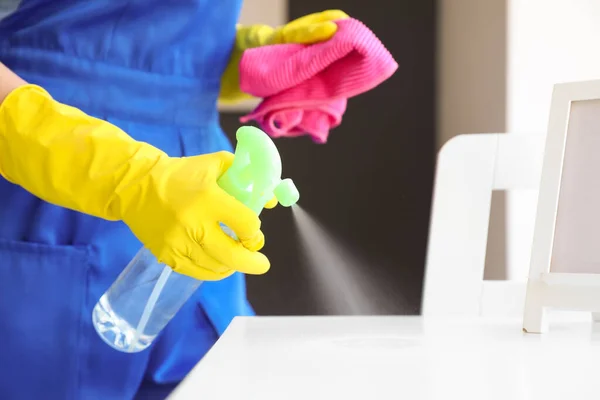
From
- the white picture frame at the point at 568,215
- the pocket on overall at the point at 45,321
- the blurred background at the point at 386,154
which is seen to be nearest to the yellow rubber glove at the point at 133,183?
the pocket on overall at the point at 45,321

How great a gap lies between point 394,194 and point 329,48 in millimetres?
715

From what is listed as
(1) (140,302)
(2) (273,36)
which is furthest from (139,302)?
(2) (273,36)

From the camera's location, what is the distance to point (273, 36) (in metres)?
0.85

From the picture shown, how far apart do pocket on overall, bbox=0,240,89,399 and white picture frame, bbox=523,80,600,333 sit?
1.34 feet

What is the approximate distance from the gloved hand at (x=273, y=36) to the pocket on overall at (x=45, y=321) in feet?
0.98

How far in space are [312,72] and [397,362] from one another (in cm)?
41

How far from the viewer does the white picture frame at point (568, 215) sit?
1.79 ft

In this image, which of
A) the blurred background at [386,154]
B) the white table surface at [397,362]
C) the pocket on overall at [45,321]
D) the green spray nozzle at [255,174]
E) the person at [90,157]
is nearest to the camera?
the white table surface at [397,362]

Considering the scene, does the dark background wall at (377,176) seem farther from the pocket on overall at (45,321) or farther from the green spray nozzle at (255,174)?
the green spray nozzle at (255,174)

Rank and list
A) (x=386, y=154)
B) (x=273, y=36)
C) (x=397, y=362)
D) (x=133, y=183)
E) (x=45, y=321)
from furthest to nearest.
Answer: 1. (x=386, y=154)
2. (x=273, y=36)
3. (x=45, y=321)
4. (x=133, y=183)
5. (x=397, y=362)

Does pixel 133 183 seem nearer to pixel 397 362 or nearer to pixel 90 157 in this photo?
pixel 90 157

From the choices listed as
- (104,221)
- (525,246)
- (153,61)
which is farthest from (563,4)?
(104,221)

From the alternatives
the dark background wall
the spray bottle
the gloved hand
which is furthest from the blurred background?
the spray bottle

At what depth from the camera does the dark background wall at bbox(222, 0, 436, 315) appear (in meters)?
1.40
